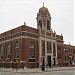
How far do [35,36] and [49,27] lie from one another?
914 centimetres

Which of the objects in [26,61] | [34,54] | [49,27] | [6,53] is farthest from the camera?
[49,27]

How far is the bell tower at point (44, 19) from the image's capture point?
186 ft

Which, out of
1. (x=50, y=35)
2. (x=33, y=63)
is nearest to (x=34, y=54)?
(x=33, y=63)

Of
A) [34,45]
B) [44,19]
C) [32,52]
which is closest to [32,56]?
[32,52]

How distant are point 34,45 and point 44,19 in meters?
10.8

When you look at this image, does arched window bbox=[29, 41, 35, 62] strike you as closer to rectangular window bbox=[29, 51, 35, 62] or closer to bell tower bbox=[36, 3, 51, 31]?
rectangular window bbox=[29, 51, 35, 62]

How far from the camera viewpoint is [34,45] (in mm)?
50062

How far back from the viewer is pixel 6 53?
2142 inches

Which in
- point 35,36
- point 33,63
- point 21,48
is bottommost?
point 33,63

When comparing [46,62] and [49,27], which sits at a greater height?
[49,27]

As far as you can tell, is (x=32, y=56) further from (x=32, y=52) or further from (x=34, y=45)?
(x=34, y=45)

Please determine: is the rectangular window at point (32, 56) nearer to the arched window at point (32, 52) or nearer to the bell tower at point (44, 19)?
the arched window at point (32, 52)

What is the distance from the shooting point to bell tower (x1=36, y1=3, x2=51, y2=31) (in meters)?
56.8

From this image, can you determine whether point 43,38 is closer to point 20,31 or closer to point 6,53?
point 20,31
